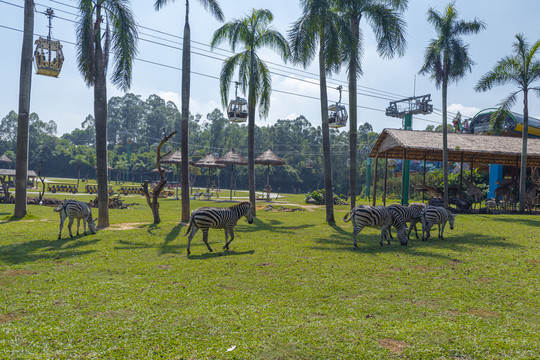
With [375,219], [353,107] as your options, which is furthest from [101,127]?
[353,107]

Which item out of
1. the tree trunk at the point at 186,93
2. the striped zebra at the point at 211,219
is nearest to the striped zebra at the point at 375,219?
the striped zebra at the point at 211,219

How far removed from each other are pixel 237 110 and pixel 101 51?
1007 centimetres

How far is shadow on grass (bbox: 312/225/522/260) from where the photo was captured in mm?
10950

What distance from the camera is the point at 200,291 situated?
679 cm

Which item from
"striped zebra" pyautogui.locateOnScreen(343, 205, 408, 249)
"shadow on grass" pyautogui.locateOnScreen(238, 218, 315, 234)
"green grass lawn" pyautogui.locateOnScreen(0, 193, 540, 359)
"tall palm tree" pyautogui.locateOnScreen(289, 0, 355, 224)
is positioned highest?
"tall palm tree" pyautogui.locateOnScreen(289, 0, 355, 224)

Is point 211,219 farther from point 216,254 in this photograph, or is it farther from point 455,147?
point 455,147

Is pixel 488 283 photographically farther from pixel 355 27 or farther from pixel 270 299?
pixel 355 27

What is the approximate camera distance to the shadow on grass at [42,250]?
9289mm

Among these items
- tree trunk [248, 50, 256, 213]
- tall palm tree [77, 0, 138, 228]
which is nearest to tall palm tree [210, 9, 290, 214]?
tree trunk [248, 50, 256, 213]

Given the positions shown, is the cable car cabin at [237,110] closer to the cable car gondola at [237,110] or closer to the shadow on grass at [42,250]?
the cable car gondola at [237,110]

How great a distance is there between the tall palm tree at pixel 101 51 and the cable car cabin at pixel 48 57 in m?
2.72

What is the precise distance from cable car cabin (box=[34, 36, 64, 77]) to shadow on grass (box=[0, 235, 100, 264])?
910 cm

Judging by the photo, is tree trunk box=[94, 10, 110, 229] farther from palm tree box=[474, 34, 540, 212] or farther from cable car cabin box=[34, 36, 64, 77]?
palm tree box=[474, 34, 540, 212]

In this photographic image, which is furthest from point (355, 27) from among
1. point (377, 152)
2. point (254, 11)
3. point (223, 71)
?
point (377, 152)
